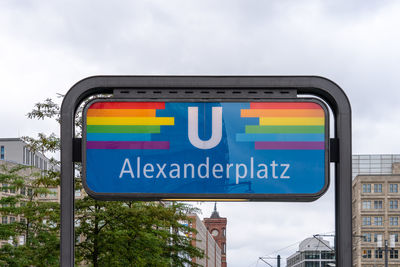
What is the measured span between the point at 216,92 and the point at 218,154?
428 millimetres

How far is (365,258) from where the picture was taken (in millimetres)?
139750

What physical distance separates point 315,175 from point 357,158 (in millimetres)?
165076

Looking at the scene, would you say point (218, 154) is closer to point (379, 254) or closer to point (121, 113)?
point (121, 113)

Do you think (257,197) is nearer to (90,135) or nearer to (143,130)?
(143,130)

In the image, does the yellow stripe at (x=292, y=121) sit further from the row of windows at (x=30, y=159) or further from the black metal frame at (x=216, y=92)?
the row of windows at (x=30, y=159)

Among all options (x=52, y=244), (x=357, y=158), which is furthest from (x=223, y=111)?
(x=357, y=158)

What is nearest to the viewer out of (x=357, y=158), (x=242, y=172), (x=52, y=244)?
(x=242, y=172)

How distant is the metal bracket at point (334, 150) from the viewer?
4.50 metres

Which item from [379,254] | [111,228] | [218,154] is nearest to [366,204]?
[379,254]

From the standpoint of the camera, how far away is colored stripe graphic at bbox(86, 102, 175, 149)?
4.47 meters

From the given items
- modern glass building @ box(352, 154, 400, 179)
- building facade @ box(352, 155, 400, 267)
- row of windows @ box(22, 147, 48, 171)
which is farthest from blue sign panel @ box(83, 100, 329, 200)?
modern glass building @ box(352, 154, 400, 179)

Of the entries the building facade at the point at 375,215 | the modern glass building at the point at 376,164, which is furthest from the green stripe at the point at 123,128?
the modern glass building at the point at 376,164

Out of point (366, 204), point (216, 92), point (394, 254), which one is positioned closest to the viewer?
point (216, 92)

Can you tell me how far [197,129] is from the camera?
4480 millimetres
